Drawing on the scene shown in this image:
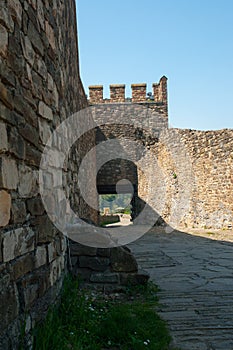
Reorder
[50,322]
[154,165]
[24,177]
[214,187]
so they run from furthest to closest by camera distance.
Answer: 1. [154,165]
2. [214,187]
3. [50,322]
4. [24,177]

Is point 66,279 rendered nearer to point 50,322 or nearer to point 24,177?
point 50,322

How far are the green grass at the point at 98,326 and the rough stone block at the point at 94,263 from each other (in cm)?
42

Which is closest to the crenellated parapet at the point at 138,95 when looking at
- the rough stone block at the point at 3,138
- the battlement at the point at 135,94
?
the battlement at the point at 135,94

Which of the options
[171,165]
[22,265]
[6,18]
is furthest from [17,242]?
[171,165]

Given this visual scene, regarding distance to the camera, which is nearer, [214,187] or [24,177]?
[24,177]

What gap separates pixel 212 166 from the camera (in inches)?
446

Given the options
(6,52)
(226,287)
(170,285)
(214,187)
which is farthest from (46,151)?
(214,187)

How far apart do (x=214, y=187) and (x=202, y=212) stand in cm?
98

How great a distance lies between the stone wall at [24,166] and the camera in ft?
5.82

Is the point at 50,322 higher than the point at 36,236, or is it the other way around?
the point at 36,236

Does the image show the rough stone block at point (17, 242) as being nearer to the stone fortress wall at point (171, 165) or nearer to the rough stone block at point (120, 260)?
the rough stone block at point (120, 260)

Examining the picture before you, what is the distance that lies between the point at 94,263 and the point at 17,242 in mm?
1854

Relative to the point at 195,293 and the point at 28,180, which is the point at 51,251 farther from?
the point at 195,293

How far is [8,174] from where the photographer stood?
1.83 metres
